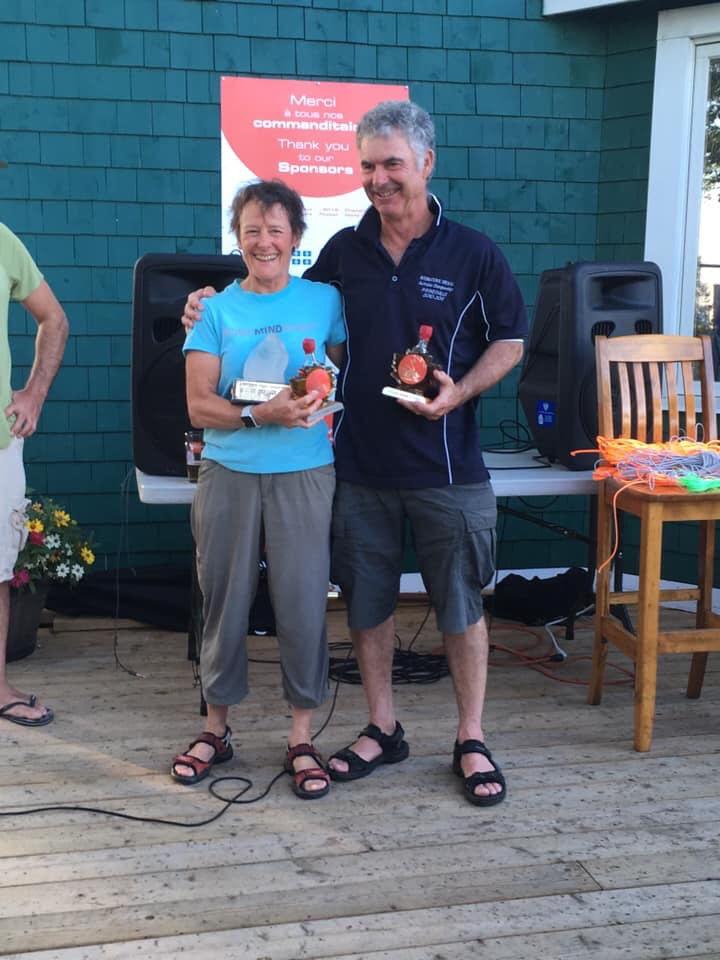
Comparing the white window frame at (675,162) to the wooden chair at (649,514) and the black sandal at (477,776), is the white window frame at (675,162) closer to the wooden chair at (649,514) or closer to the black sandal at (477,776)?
the wooden chair at (649,514)

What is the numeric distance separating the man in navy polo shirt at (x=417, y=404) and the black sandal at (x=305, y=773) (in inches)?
2.7

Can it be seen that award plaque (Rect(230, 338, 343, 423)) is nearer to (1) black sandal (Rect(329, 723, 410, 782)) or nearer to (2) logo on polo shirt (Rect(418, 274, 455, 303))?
(2) logo on polo shirt (Rect(418, 274, 455, 303))

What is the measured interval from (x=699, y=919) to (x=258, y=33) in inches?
148

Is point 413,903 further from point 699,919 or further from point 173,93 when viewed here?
point 173,93

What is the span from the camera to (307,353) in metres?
2.45

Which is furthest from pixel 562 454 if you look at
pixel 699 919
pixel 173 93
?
pixel 173 93

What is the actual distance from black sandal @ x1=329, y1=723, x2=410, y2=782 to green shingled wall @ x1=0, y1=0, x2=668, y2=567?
2038 mm

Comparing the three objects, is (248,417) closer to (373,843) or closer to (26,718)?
(373,843)

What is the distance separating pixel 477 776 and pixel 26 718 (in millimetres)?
1383

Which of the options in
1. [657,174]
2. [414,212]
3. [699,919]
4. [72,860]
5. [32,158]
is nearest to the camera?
[699,919]

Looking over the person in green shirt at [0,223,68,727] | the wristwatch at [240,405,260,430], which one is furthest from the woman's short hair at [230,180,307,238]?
the person in green shirt at [0,223,68,727]

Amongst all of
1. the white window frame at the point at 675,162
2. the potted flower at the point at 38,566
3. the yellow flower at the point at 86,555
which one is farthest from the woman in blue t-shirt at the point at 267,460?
the white window frame at the point at 675,162

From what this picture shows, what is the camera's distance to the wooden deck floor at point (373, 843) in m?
2.06

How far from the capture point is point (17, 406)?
3123 mm
